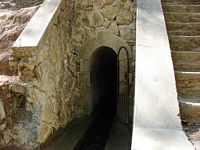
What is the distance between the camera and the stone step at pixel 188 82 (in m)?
3.30

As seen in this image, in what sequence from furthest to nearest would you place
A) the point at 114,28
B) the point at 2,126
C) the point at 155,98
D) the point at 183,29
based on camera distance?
the point at 114,28, the point at 2,126, the point at 183,29, the point at 155,98

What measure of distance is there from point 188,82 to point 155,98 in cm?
92

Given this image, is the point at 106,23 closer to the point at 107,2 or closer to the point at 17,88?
the point at 107,2

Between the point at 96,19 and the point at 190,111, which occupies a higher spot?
the point at 96,19

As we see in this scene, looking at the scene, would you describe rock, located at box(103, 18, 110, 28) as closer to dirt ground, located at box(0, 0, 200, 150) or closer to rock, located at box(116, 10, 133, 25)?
rock, located at box(116, 10, 133, 25)

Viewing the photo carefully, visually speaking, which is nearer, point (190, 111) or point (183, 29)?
point (190, 111)

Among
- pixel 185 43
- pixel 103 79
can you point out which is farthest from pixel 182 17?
pixel 103 79

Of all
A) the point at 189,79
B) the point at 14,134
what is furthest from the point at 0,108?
the point at 189,79

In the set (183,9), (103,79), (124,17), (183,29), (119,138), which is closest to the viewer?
(183,29)

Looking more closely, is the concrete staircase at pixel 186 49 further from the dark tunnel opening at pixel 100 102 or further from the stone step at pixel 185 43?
the dark tunnel opening at pixel 100 102

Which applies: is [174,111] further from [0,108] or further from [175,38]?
[0,108]

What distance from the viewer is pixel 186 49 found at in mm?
4016

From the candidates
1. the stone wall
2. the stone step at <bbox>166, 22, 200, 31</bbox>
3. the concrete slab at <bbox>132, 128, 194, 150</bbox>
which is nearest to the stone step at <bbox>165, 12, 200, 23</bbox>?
the stone step at <bbox>166, 22, 200, 31</bbox>

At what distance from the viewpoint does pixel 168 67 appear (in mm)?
2936
